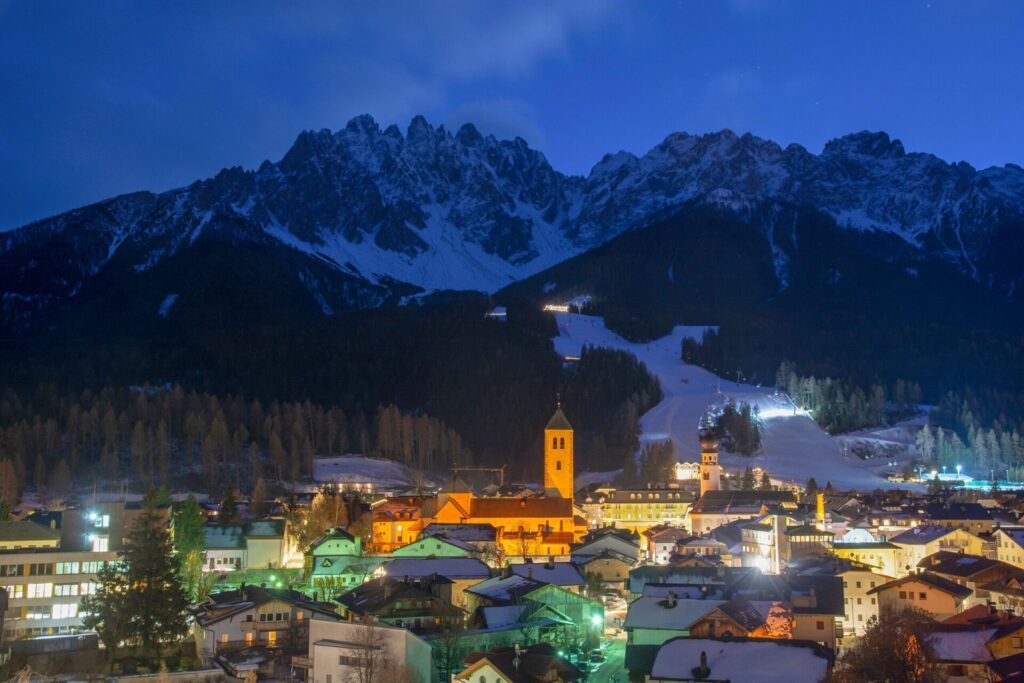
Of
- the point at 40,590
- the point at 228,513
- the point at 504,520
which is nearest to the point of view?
the point at 40,590

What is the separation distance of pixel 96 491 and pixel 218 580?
142 feet

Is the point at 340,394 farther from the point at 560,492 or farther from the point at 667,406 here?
the point at 560,492

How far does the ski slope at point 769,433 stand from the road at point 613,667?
86736mm

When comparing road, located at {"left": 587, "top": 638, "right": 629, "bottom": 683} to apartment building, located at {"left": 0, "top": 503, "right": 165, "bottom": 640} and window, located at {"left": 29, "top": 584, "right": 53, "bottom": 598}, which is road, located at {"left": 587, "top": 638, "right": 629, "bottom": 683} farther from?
window, located at {"left": 29, "top": 584, "right": 53, "bottom": 598}

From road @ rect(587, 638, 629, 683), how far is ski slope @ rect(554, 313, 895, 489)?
86736mm

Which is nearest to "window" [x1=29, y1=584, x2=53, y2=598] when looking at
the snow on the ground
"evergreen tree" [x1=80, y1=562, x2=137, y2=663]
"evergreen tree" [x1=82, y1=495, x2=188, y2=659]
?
"evergreen tree" [x1=82, y1=495, x2=188, y2=659]

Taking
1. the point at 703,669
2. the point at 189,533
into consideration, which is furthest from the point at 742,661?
the point at 189,533

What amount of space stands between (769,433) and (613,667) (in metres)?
114

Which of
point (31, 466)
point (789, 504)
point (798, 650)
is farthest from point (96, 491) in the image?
point (798, 650)

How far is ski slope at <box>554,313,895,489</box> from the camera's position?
14225 centimetres

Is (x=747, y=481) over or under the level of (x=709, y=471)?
under

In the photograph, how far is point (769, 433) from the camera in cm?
15850

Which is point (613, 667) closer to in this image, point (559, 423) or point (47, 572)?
point (47, 572)

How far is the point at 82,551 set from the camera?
62625mm
